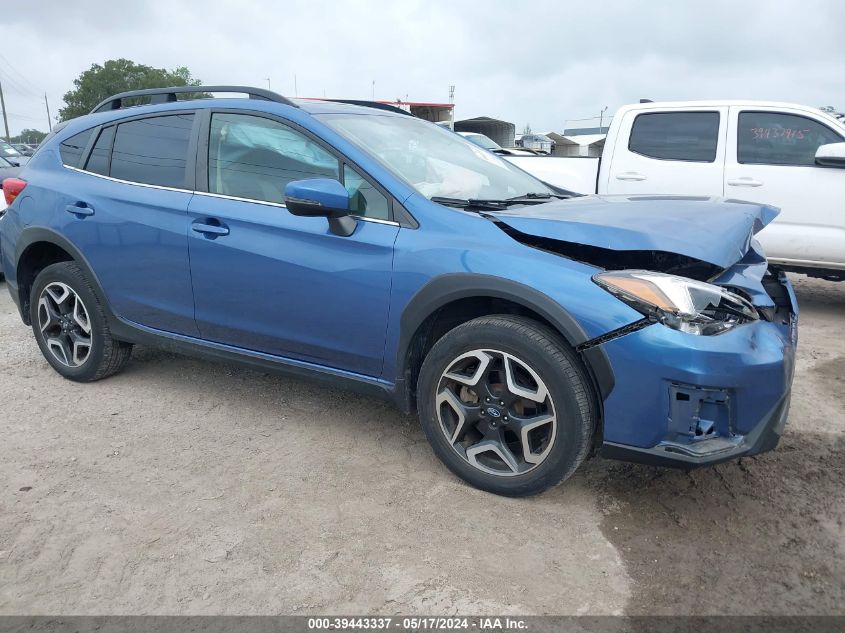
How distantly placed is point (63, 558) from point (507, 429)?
5.84 feet

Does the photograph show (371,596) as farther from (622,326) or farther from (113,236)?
(113,236)

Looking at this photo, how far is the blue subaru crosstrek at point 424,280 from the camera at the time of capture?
8.07 ft

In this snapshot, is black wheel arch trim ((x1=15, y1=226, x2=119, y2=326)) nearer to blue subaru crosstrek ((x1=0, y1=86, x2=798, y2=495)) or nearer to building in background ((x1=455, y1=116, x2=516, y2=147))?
blue subaru crosstrek ((x1=0, y1=86, x2=798, y2=495))

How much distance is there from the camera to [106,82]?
66.8 meters

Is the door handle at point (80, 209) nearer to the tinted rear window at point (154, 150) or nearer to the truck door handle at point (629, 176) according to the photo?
the tinted rear window at point (154, 150)

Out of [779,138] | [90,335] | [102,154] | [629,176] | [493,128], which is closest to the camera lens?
[102,154]

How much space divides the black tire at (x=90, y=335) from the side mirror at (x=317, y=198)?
1.80 m

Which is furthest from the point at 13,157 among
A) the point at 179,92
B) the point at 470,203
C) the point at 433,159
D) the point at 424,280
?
the point at 424,280

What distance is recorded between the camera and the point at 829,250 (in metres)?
5.75

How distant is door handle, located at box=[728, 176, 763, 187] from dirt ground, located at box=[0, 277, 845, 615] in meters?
2.81

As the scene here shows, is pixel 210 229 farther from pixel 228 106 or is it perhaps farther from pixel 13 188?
pixel 13 188

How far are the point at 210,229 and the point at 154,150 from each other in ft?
2.52

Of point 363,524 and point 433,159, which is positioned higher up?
point 433,159

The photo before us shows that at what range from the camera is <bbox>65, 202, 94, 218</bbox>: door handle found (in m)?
3.86
